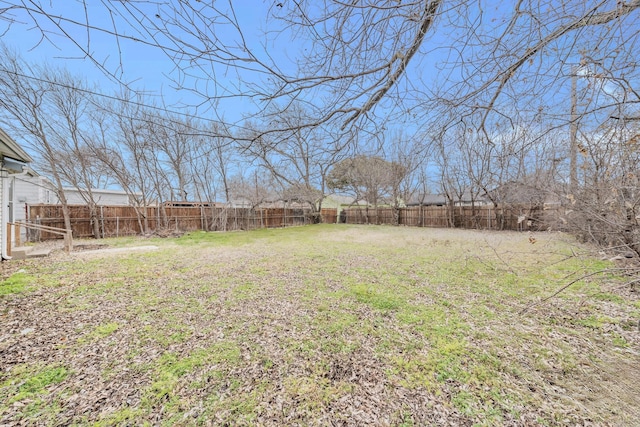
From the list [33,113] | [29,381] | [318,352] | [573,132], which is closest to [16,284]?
[29,381]

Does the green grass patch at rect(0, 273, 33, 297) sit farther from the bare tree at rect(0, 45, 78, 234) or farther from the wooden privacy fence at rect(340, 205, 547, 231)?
the wooden privacy fence at rect(340, 205, 547, 231)

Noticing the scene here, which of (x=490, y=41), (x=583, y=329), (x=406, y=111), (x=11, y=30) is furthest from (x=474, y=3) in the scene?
(x=583, y=329)

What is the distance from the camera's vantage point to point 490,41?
6.28ft

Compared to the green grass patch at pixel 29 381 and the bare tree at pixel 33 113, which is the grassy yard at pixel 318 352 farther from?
the bare tree at pixel 33 113

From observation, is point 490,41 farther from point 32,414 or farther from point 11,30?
point 32,414

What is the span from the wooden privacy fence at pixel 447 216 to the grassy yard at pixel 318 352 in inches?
401

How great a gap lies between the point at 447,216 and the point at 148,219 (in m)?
17.0

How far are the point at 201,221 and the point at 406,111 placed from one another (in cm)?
1449

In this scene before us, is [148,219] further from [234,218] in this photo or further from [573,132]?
[573,132]

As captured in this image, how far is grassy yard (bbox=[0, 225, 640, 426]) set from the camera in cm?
172

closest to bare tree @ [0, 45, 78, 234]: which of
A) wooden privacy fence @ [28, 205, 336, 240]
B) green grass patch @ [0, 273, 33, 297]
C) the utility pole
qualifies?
wooden privacy fence @ [28, 205, 336, 240]

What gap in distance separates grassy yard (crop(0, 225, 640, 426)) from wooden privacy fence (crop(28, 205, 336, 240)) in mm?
8278

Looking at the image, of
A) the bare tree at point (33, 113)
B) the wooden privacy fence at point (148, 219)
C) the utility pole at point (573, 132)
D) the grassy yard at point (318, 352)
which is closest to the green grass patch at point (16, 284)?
the grassy yard at point (318, 352)

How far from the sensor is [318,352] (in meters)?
2.40
